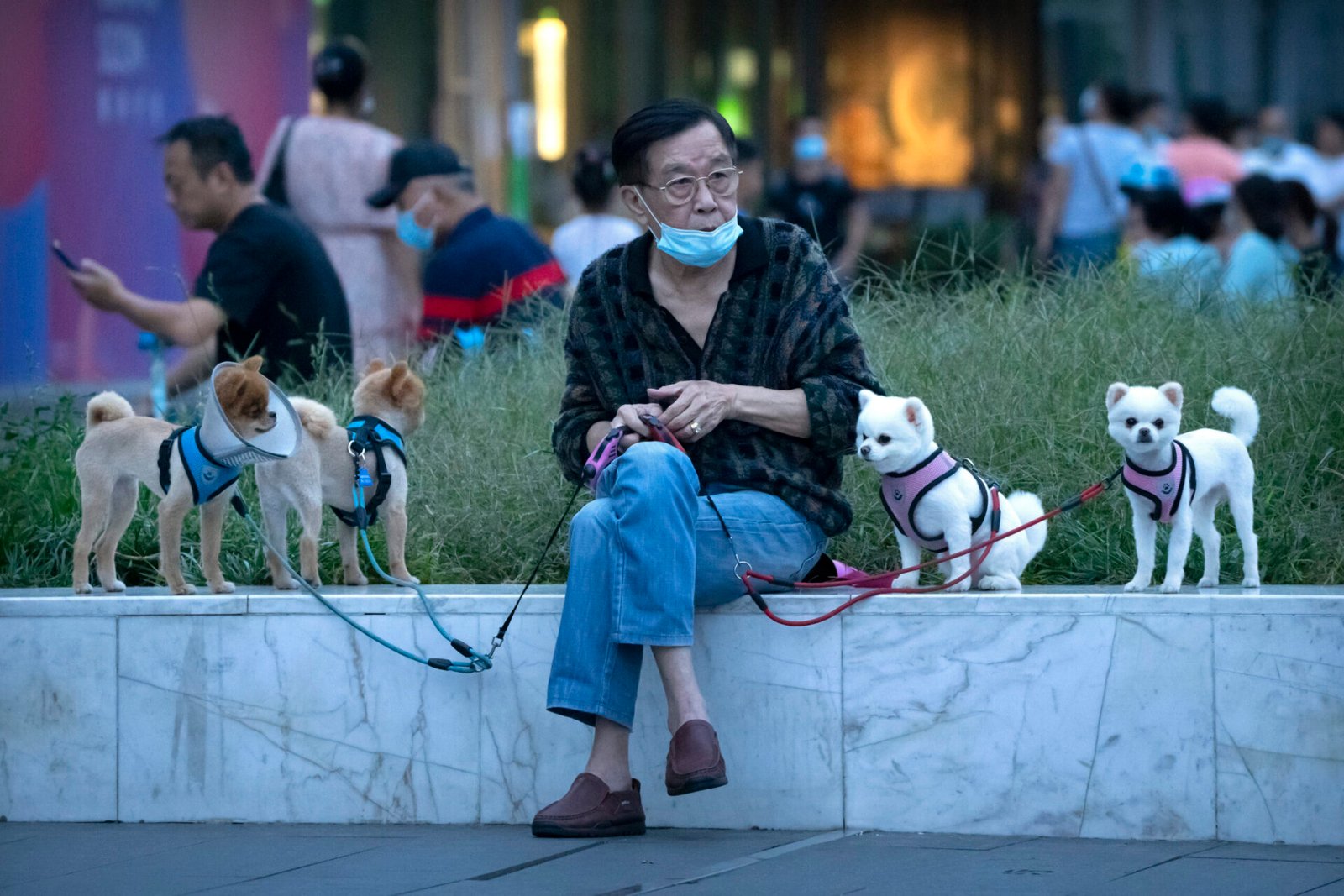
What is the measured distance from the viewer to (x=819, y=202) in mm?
11219

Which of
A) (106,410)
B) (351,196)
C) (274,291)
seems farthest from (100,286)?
(351,196)

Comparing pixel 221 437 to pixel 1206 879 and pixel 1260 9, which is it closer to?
pixel 1206 879

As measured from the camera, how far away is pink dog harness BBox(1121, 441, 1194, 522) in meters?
3.85

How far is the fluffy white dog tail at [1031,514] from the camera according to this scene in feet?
13.9

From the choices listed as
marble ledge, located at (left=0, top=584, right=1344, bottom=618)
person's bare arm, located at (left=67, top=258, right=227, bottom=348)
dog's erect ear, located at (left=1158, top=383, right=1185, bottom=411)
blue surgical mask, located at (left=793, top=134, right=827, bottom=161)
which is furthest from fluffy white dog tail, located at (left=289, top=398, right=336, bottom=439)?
blue surgical mask, located at (left=793, top=134, right=827, bottom=161)

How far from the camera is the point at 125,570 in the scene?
5.00 meters

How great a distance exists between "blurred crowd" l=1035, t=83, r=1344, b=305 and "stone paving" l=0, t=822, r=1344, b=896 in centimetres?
313

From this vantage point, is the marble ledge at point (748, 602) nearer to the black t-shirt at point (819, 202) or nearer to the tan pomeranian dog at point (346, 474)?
the tan pomeranian dog at point (346, 474)

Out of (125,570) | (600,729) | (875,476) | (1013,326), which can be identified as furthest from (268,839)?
(1013,326)

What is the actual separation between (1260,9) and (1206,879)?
56.6ft

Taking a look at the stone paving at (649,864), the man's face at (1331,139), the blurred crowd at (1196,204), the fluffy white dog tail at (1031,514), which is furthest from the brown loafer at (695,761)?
the man's face at (1331,139)

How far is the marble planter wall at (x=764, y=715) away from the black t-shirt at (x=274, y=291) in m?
2.04

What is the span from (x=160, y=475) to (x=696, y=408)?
132 cm

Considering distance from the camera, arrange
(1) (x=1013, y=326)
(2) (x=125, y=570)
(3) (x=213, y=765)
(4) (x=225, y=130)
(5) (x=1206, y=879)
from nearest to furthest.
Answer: (5) (x=1206, y=879) < (3) (x=213, y=765) < (2) (x=125, y=570) < (1) (x=1013, y=326) < (4) (x=225, y=130)
